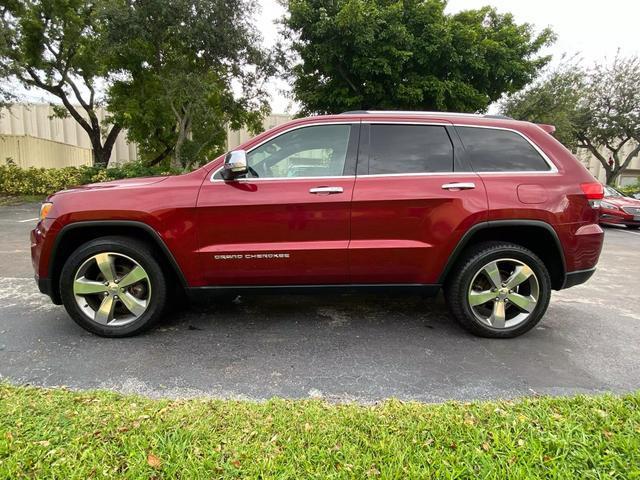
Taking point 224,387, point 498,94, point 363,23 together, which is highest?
point 363,23

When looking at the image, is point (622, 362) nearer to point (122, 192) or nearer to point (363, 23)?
point (122, 192)

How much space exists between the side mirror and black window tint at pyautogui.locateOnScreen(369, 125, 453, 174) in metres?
1.01

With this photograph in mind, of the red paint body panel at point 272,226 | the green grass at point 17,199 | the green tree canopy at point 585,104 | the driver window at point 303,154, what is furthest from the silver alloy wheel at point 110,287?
the green tree canopy at point 585,104

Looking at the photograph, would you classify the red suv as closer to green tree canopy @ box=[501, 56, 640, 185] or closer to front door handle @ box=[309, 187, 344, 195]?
front door handle @ box=[309, 187, 344, 195]

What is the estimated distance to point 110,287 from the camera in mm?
3311

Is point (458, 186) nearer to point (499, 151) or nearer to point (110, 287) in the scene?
point (499, 151)

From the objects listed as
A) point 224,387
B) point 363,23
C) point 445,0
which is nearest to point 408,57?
point 363,23

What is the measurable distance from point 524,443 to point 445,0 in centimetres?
1817

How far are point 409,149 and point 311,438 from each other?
2.34 meters

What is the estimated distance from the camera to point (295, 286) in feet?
11.0

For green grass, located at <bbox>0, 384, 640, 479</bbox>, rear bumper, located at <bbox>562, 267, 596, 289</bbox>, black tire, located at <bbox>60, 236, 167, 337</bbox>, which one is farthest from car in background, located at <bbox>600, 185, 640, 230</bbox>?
black tire, located at <bbox>60, 236, 167, 337</bbox>

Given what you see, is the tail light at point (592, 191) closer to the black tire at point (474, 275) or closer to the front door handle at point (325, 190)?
the black tire at point (474, 275)

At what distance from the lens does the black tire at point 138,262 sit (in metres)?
3.26

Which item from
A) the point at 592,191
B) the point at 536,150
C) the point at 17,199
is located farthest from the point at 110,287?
the point at 17,199
